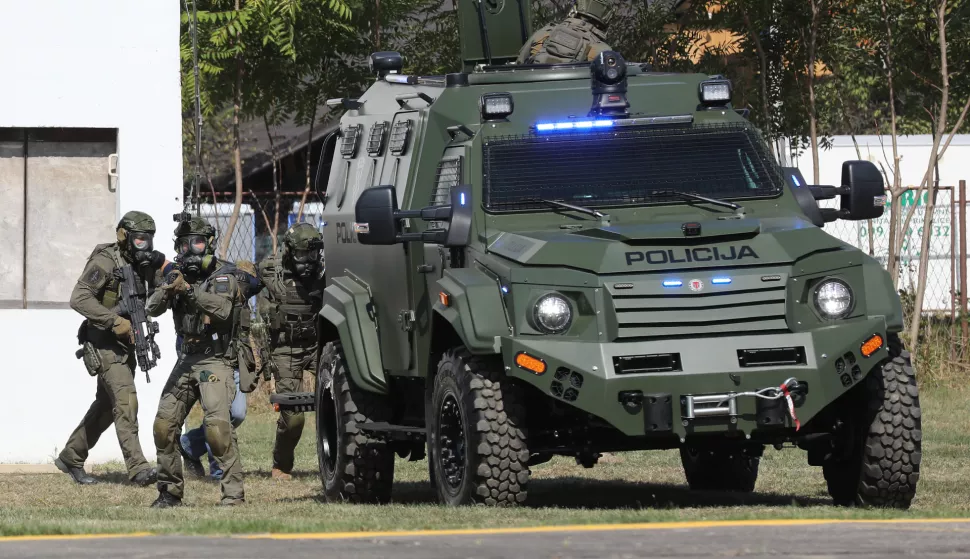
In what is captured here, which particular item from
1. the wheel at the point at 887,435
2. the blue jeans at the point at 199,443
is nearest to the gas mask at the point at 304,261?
the blue jeans at the point at 199,443

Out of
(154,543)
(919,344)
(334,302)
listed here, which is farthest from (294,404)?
(919,344)

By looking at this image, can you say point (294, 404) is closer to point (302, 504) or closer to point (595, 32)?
point (302, 504)

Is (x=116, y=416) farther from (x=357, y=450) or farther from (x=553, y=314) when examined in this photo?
(x=553, y=314)

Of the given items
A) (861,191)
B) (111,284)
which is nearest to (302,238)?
(111,284)

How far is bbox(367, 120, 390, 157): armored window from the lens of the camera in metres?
11.0

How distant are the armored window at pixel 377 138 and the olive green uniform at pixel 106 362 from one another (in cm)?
221

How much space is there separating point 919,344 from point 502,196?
9.75 m

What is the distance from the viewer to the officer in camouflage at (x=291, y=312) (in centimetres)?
1308

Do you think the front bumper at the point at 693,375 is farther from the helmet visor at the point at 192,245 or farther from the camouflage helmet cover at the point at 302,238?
the camouflage helmet cover at the point at 302,238

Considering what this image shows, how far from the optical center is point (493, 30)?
1264 cm

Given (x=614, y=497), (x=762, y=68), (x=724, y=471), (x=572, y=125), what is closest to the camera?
(x=572, y=125)

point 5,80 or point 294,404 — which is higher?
point 5,80

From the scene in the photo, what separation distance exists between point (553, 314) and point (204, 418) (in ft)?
10.3

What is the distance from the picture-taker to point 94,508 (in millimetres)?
10555
